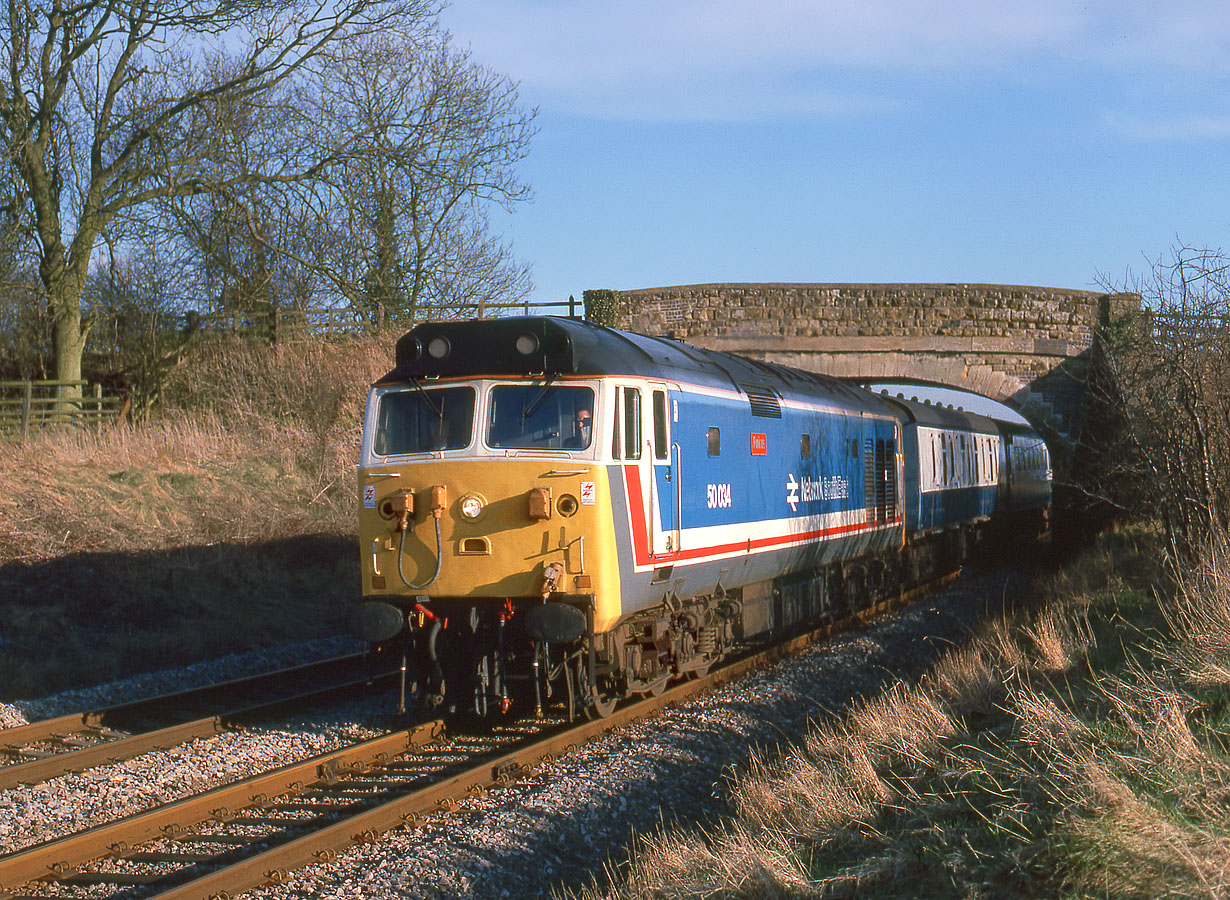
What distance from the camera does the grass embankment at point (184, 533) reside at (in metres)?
12.8

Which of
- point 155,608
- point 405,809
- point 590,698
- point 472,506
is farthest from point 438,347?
point 155,608

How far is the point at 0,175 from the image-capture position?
946 inches

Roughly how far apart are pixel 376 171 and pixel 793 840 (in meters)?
24.5

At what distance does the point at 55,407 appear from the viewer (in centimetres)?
2477

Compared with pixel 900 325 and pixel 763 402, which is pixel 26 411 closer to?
pixel 763 402

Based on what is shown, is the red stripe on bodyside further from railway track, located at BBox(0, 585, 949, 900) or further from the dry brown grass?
the dry brown grass

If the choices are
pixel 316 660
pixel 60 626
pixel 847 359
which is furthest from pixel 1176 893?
pixel 847 359

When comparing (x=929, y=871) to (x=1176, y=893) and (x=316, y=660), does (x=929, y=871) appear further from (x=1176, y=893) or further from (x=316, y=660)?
(x=316, y=660)

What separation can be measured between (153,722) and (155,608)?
4.84 metres

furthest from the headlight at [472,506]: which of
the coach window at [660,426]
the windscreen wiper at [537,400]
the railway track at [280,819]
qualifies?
the railway track at [280,819]

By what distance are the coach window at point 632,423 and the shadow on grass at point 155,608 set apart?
6.29m

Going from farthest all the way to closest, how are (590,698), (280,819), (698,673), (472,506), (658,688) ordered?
(698,673)
(658,688)
(590,698)
(472,506)
(280,819)

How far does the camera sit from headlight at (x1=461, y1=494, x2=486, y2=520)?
8.54 metres

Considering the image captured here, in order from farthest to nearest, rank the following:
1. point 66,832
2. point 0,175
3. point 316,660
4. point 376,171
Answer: point 376,171 < point 0,175 < point 316,660 < point 66,832
